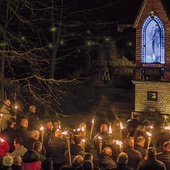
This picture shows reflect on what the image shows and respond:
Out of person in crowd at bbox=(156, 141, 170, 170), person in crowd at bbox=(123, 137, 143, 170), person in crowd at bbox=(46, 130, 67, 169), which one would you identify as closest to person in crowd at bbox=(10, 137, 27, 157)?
person in crowd at bbox=(46, 130, 67, 169)

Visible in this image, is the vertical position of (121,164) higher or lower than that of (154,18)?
lower

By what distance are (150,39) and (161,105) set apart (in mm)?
3141

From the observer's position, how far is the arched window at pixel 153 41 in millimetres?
19344

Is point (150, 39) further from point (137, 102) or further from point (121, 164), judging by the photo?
point (121, 164)

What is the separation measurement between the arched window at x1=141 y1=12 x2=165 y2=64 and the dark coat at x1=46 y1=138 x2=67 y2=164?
919 cm

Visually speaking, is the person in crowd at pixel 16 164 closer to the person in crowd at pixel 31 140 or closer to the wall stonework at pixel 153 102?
the person in crowd at pixel 31 140

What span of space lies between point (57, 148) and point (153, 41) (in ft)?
32.6

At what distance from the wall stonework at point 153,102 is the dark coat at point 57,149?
8.96 metres

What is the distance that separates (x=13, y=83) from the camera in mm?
12164

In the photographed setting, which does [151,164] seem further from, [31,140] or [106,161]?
[31,140]

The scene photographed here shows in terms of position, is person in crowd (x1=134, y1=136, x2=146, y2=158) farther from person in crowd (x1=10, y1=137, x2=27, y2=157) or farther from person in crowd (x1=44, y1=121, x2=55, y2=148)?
person in crowd (x1=10, y1=137, x2=27, y2=157)

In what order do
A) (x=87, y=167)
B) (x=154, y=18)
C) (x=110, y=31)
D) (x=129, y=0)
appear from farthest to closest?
(x=110, y=31), (x=129, y=0), (x=154, y=18), (x=87, y=167)

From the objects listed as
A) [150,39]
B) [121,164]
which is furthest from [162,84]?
[121,164]

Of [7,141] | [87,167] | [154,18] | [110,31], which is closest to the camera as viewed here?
[87,167]
